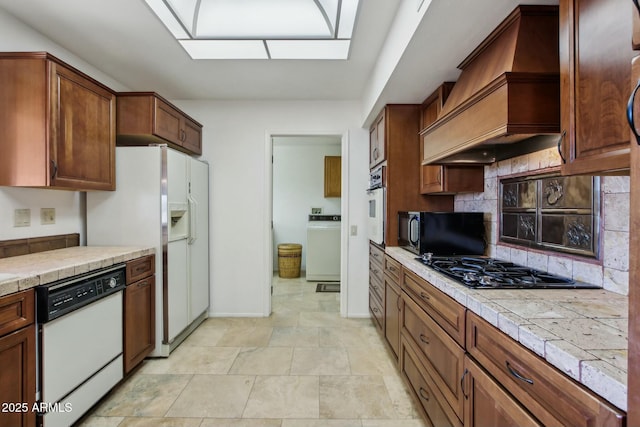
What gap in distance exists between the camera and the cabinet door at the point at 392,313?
215cm

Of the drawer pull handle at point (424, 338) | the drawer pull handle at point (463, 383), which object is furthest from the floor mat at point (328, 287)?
the drawer pull handle at point (463, 383)

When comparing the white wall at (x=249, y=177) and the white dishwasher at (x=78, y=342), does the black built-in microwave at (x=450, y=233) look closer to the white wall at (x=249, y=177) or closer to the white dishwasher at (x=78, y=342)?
the white wall at (x=249, y=177)

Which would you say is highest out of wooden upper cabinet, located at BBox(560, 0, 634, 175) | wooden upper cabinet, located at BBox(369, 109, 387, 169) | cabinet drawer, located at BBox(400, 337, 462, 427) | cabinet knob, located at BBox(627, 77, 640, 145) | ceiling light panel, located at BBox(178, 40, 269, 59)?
ceiling light panel, located at BBox(178, 40, 269, 59)

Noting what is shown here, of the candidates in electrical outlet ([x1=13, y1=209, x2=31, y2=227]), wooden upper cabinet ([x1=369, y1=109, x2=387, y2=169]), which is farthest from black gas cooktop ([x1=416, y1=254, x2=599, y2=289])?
electrical outlet ([x1=13, y1=209, x2=31, y2=227])

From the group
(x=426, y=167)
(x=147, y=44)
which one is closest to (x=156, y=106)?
(x=147, y=44)

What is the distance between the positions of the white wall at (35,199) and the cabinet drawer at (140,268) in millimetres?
642

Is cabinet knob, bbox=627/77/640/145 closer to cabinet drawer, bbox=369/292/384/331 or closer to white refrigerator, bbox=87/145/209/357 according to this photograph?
cabinet drawer, bbox=369/292/384/331

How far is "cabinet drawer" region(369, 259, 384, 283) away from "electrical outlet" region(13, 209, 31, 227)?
2.62 meters

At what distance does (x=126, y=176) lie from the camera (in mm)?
2391

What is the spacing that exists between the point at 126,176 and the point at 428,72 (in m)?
Answer: 2.39

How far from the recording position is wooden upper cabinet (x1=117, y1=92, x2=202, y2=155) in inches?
95.0

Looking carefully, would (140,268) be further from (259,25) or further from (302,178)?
(302,178)

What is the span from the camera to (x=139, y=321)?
2209 millimetres

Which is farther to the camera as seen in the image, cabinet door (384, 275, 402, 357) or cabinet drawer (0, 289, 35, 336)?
cabinet door (384, 275, 402, 357)
